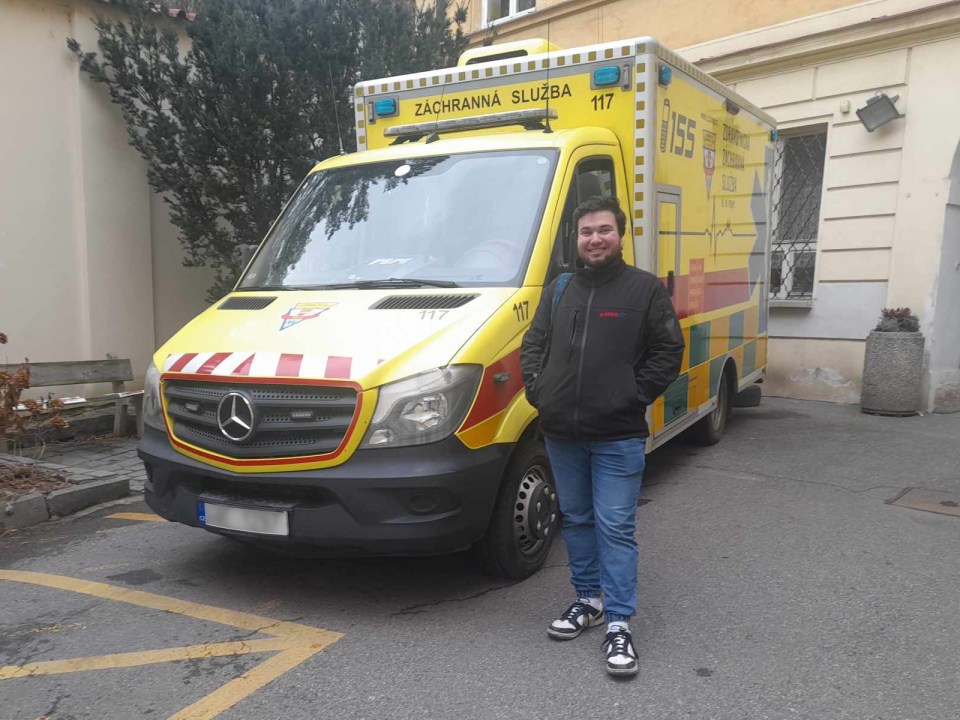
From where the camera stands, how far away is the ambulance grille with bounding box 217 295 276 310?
4281mm

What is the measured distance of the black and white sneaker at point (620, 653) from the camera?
310cm

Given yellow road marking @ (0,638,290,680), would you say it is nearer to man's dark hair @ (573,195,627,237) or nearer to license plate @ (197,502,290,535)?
license plate @ (197,502,290,535)

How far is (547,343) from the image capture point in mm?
3400

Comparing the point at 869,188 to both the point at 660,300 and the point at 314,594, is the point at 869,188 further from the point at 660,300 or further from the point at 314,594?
the point at 314,594

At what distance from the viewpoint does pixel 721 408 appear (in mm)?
7164

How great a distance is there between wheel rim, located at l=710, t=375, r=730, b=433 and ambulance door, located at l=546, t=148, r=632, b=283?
2.79 m

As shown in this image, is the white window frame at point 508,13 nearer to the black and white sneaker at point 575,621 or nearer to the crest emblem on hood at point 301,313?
the crest emblem on hood at point 301,313

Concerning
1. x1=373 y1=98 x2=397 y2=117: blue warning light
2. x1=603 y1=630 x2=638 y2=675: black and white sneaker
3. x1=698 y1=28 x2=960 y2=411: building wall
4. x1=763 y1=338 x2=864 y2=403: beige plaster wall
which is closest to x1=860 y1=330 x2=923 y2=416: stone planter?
x1=698 y1=28 x2=960 y2=411: building wall

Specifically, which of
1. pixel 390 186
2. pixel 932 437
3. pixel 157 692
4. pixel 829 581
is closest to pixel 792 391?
pixel 932 437

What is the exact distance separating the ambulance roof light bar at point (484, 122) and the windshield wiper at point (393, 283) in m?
1.48

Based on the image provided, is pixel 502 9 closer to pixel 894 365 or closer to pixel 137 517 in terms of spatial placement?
pixel 894 365

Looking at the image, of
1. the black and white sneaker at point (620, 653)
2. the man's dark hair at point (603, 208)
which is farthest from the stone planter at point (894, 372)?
the black and white sneaker at point (620, 653)

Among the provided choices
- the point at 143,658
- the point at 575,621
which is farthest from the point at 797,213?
the point at 143,658

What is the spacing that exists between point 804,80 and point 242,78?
655cm
